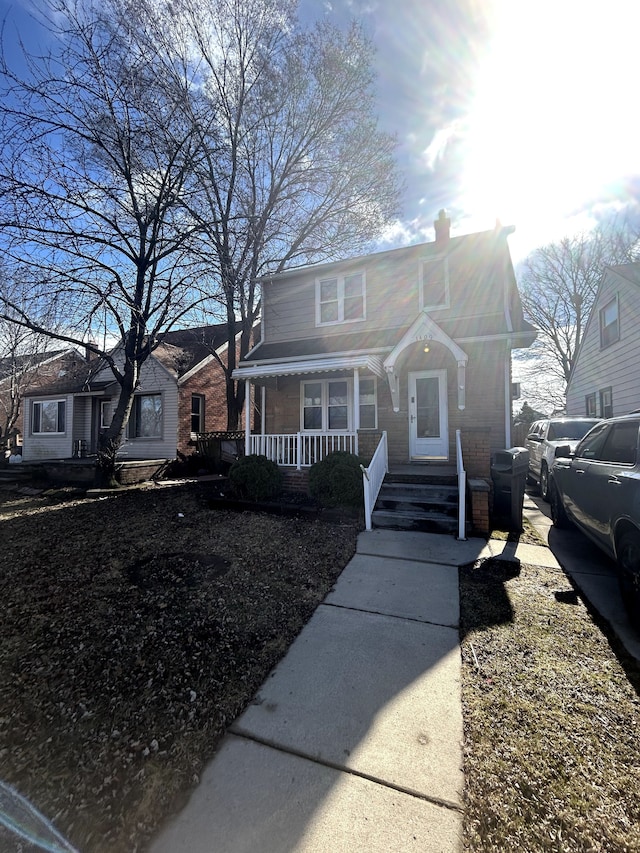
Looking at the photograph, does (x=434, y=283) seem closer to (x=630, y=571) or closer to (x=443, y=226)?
(x=443, y=226)

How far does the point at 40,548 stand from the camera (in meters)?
5.34

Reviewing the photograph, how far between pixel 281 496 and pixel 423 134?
945 centimetres

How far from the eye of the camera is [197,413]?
15867 millimetres

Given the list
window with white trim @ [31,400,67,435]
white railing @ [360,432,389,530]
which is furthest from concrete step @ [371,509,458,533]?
window with white trim @ [31,400,67,435]

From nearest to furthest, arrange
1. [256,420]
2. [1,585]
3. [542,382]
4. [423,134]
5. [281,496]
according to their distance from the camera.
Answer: [1,585] → [281,496] → [423,134] → [256,420] → [542,382]

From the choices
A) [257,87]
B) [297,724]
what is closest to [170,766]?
[297,724]

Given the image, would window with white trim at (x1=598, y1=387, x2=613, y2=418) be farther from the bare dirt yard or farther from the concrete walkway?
the concrete walkway

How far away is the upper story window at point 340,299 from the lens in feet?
35.1

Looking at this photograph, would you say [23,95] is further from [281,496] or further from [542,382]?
[542,382]

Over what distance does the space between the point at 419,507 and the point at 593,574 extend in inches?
99.7

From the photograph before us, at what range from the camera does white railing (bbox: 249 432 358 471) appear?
825 centimetres

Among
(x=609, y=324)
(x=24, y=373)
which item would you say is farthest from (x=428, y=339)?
(x=24, y=373)

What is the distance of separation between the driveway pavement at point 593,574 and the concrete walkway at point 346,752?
1.38 m

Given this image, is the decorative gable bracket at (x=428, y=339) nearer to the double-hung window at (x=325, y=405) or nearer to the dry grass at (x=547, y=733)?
the double-hung window at (x=325, y=405)
